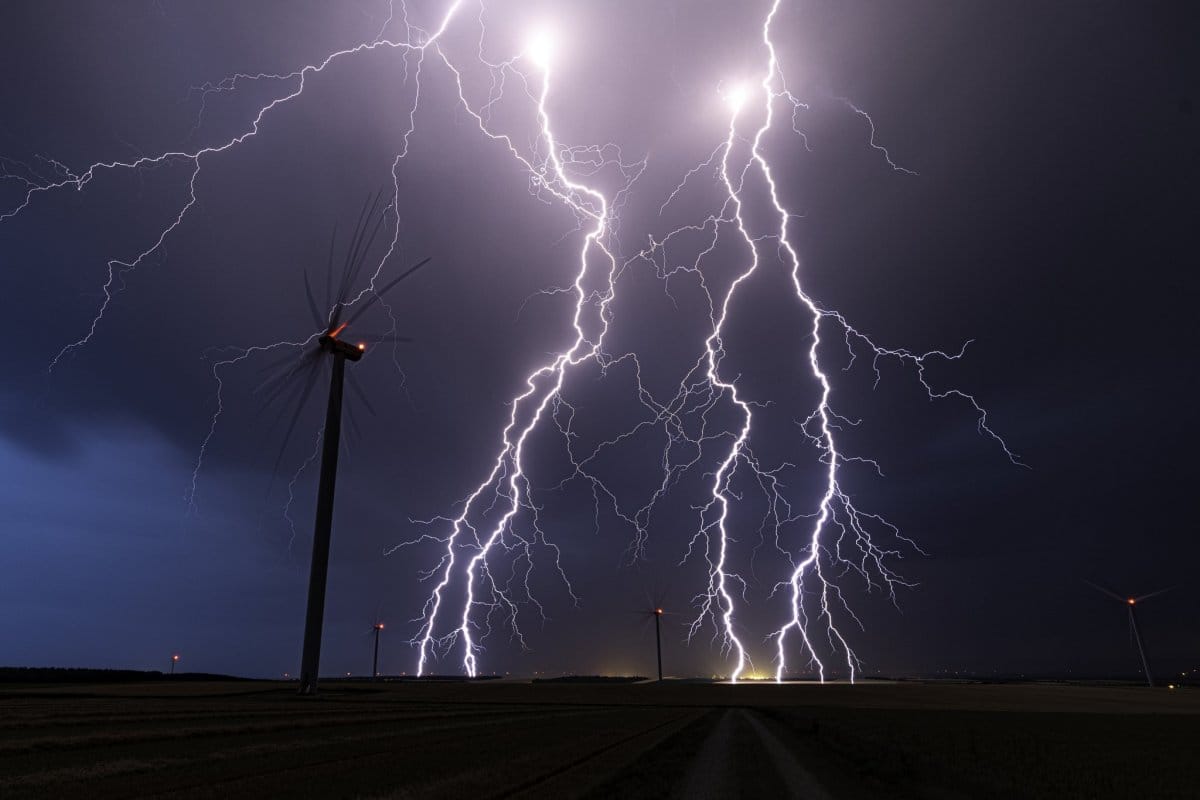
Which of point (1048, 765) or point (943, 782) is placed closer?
point (943, 782)

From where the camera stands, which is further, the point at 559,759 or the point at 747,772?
the point at 559,759

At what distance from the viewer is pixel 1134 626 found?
94.5 m

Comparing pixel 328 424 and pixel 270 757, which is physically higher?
pixel 328 424

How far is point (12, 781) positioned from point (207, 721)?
36.7 ft

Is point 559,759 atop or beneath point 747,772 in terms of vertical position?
atop

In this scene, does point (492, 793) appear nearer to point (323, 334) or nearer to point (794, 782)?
point (794, 782)

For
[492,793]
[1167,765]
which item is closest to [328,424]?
[492,793]

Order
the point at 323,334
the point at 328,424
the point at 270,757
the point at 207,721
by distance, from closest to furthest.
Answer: the point at 270,757, the point at 207,721, the point at 328,424, the point at 323,334

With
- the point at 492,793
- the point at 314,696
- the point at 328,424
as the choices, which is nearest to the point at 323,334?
the point at 328,424

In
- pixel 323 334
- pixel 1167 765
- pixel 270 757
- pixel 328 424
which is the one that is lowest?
pixel 1167 765

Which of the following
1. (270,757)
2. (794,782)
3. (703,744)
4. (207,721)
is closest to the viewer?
(794,782)

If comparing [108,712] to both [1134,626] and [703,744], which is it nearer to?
[703,744]

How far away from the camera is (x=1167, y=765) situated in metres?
13.4

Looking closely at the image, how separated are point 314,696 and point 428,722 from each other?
66.1 feet
